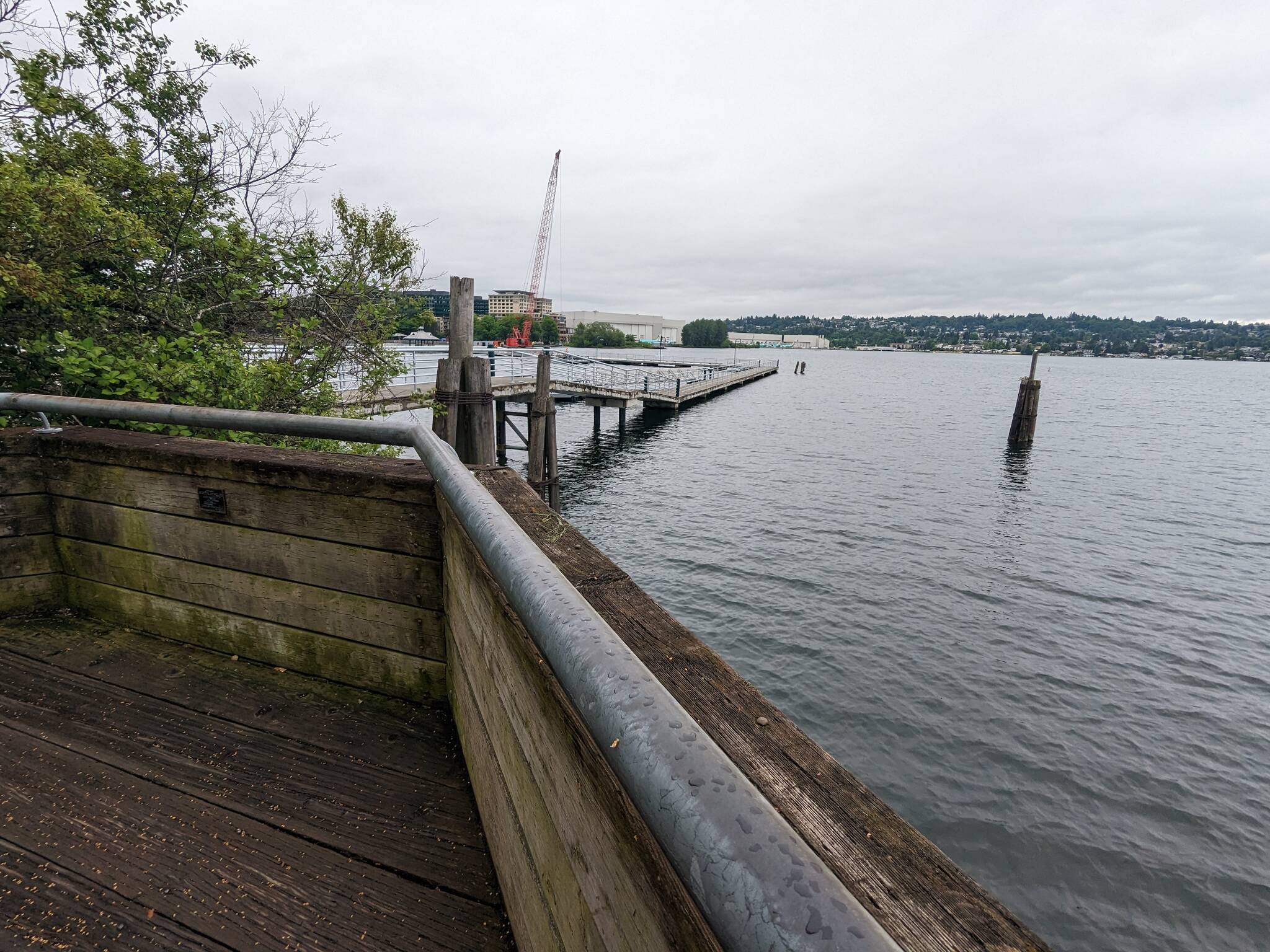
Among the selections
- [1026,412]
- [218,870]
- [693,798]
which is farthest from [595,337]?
[693,798]

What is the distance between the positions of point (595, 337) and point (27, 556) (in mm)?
149577

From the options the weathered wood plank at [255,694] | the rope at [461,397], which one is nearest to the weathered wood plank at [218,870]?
the weathered wood plank at [255,694]

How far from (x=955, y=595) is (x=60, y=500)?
1246 cm

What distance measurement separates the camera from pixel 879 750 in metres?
7.57

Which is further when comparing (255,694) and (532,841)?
(255,694)

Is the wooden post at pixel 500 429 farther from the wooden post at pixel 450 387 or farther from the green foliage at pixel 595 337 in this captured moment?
the green foliage at pixel 595 337

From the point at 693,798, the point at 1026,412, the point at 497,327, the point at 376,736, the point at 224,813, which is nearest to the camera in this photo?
the point at 693,798

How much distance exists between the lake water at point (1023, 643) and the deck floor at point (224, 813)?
6069 millimetres

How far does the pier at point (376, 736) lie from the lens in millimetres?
764

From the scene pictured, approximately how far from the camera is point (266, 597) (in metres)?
2.95

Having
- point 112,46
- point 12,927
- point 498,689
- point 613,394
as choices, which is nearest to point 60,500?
point 12,927

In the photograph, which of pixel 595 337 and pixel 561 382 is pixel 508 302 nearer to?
pixel 595 337

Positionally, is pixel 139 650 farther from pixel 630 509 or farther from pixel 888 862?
pixel 630 509

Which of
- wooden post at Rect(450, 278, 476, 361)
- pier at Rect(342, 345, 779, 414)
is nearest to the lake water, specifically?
pier at Rect(342, 345, 779, 414)
